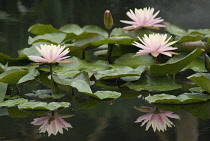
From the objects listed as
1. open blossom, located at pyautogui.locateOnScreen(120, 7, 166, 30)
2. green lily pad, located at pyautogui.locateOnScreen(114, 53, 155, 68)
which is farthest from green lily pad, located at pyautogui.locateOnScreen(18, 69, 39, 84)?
open blossom, located at pyautogui.locateOnScreen(120, 7, 166, 30)

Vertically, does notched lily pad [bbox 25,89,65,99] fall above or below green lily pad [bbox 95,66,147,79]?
below

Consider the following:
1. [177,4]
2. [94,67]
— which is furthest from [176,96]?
[177,4]

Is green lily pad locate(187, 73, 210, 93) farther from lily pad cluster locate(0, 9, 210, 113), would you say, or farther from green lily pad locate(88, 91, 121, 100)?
green lily pad locate(88, 91, 121, 100)

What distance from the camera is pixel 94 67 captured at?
2135mm

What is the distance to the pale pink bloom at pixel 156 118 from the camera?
1406mm

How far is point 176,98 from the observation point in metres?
1.63

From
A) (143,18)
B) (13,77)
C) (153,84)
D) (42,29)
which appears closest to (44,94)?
(13,77)

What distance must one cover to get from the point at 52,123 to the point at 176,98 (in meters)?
0.46

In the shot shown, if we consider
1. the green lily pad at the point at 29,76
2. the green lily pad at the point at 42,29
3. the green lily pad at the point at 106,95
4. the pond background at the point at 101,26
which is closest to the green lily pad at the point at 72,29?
the green lily pad at the point at 42,29

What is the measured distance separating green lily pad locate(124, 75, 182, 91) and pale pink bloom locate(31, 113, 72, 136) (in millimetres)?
450

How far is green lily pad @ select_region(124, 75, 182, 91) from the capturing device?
6.02 feet

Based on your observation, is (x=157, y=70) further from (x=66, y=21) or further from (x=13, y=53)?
(x=66, y=21)

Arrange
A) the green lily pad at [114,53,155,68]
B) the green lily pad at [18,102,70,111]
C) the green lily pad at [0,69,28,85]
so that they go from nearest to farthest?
the green lily pad at [18,102,70,111]
the green lily pad at [0,69,28,85]
the green lily pad at [114,53,155,68]

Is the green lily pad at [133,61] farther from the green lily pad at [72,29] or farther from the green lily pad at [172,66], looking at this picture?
the green lily pad at [72,29]
